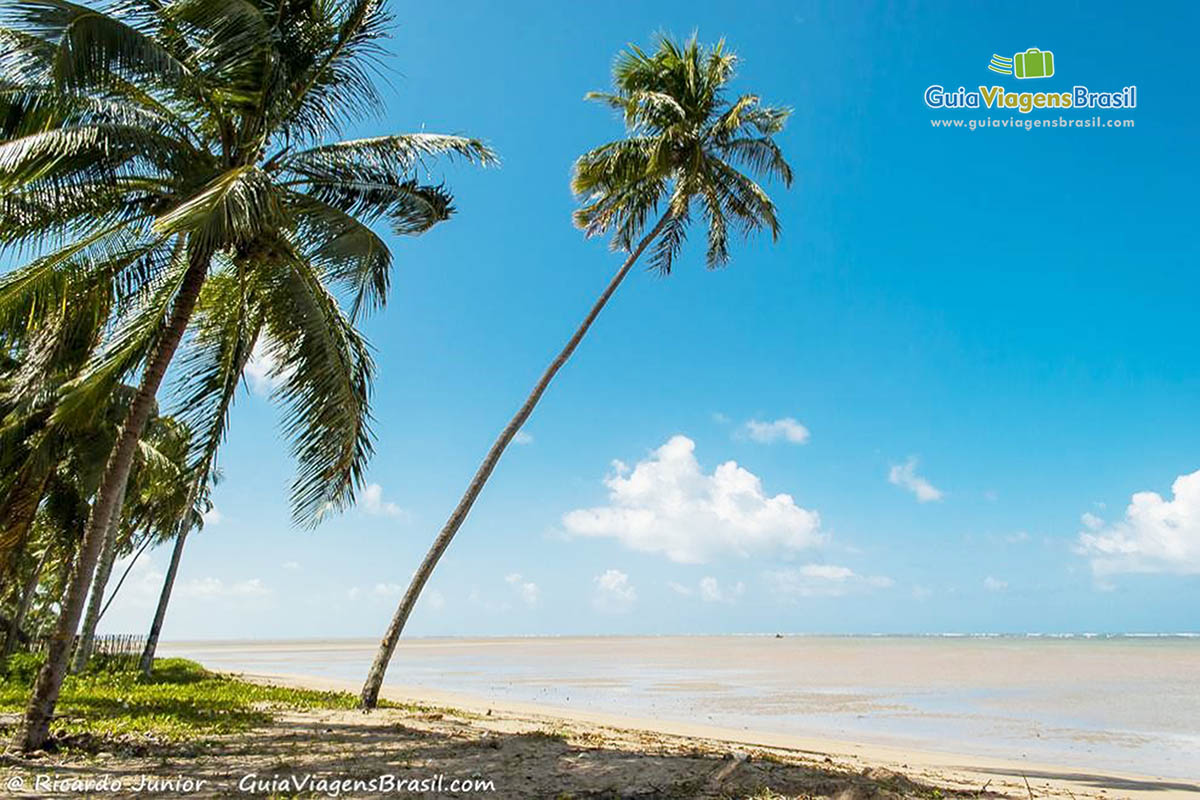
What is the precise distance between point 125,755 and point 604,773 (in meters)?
4.58

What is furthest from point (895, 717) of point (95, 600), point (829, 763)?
point (95, 600)

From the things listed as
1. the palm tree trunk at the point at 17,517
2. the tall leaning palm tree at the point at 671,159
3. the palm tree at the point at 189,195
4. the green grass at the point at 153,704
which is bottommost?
the green grass at the point at 153,704

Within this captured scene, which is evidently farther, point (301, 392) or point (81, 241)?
point (301, 392)

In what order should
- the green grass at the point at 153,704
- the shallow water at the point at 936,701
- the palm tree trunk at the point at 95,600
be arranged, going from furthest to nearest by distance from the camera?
1. the palm tree trunk at the point at 95,600
2. the shallow water at the point at 936,701
3. the green grass at the point at 153,704

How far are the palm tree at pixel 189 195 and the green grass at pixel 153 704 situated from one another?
1.75 meters

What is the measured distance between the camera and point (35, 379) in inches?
315

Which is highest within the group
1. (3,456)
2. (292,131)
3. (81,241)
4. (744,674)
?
(292,131)

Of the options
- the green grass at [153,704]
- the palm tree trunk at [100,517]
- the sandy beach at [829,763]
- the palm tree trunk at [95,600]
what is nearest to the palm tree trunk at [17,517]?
the green grass at [153,704]

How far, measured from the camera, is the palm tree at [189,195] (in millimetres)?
6398

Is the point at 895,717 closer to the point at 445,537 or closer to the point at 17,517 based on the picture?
the point at 445,537

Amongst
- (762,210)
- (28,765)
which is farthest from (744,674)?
(28,765)

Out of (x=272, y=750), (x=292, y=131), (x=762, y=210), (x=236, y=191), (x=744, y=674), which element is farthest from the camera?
(x=744, y=674)

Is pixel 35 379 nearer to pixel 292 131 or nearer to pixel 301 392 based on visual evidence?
pixel 301 392

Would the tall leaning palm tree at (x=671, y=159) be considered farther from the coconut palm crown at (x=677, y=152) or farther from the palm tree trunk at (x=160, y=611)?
the palm tree trunk at (x=160, y=611)
